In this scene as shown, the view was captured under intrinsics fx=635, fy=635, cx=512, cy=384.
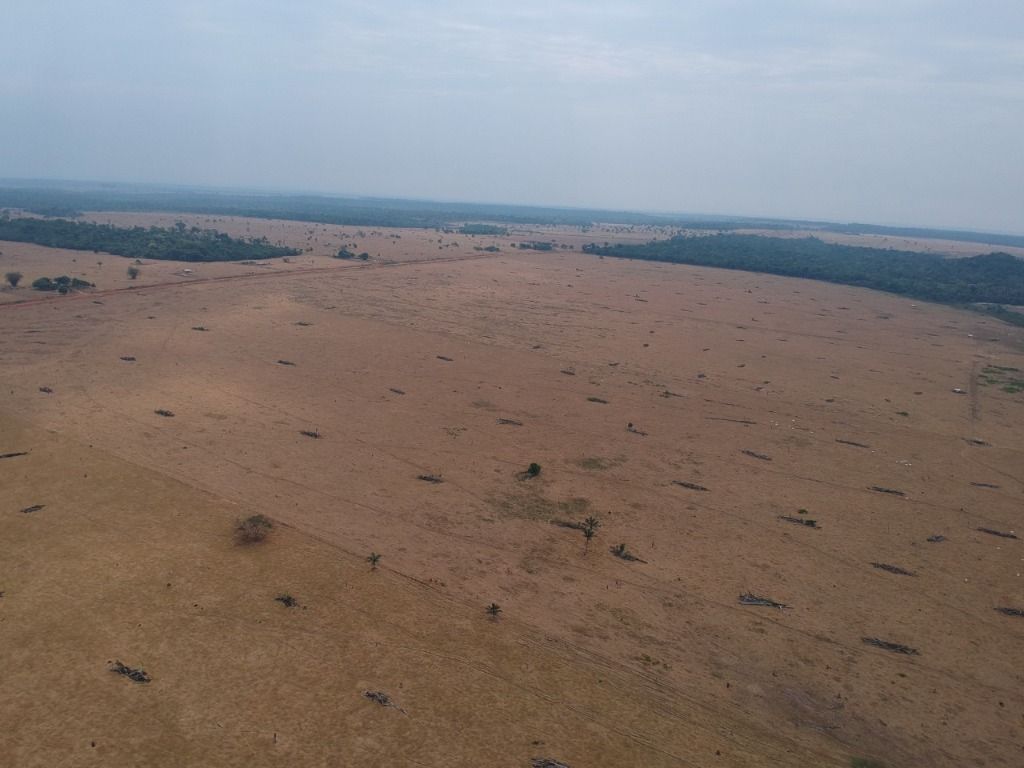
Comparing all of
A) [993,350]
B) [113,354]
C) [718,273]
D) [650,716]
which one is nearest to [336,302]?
[113,354]

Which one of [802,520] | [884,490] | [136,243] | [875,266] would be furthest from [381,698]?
[875,266]

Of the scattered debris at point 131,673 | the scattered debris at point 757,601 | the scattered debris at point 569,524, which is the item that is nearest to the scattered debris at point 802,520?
the scattered debris at point 757,601

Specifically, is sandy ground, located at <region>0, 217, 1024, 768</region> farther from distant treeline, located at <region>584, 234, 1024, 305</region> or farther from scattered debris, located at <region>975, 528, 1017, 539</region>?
distant treeline, located at <region>584, 234, 1024, 305</region>

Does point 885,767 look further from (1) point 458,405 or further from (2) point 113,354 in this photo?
(2) point 113,354

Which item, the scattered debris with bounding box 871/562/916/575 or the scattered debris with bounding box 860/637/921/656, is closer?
the scattered debris with bounding box 860/637/921/656

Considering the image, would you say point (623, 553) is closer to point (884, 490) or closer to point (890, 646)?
point (890, 646)

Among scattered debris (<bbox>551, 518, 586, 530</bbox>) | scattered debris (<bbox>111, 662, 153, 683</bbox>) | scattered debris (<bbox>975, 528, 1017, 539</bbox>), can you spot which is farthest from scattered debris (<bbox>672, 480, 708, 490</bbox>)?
scattered debris (<bbox>111, 662, 153, 683</bbox>)
